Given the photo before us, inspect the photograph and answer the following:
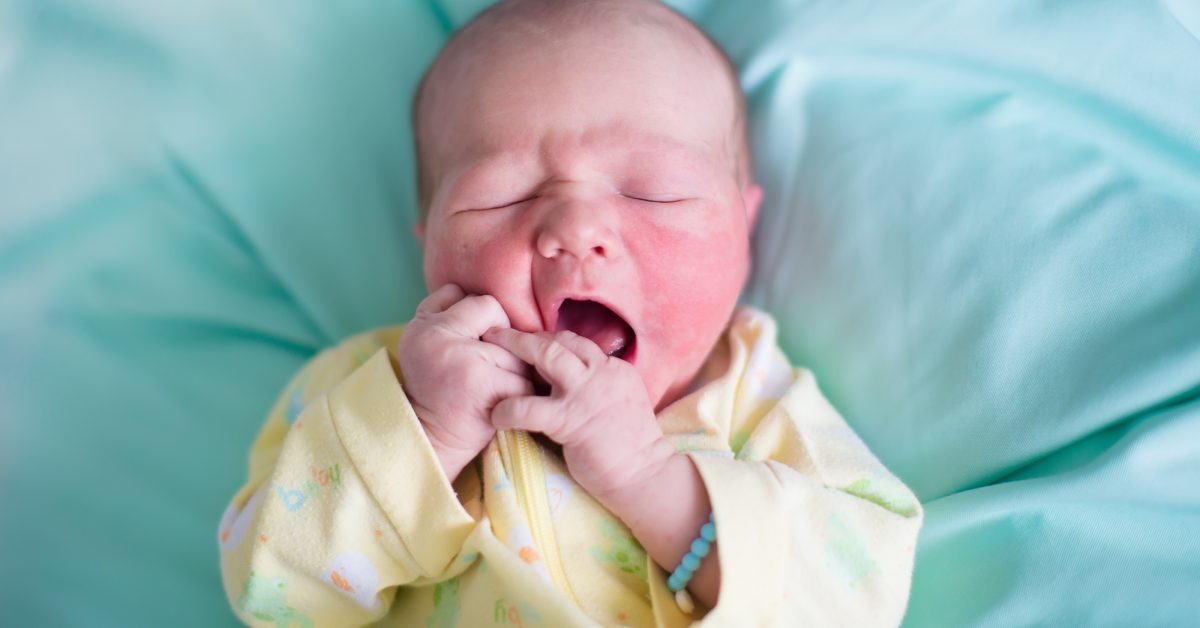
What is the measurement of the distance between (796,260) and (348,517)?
830mm

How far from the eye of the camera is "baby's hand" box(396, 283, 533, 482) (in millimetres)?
1081

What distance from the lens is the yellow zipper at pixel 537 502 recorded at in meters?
1.13

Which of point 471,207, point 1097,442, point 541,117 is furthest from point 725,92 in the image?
point 1097,442

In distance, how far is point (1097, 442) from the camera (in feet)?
4.11

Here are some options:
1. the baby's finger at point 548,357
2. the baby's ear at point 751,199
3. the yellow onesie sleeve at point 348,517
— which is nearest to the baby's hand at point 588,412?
the baby's finger at point 548,357

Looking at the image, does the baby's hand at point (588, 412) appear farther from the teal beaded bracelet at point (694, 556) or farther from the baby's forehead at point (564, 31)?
the baby's forehead at point (564, 31)

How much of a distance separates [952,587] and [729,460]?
14.2 inches

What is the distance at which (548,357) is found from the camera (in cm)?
106

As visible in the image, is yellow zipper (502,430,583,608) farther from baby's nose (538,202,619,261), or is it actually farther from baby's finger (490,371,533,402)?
baby's nose (538,202,619,261)

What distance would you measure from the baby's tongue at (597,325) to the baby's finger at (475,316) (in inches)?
3.6

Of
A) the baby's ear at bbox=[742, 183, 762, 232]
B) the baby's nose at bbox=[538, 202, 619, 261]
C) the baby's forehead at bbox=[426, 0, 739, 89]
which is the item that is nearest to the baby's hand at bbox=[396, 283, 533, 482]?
the baby's nose at bbox=[538, 202, 619, 261]

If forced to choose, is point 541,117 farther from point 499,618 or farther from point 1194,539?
point 1194,539

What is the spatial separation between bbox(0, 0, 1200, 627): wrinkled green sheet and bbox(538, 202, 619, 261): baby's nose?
0.50m

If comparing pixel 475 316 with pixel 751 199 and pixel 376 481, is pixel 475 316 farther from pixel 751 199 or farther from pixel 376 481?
pixel 751 199
